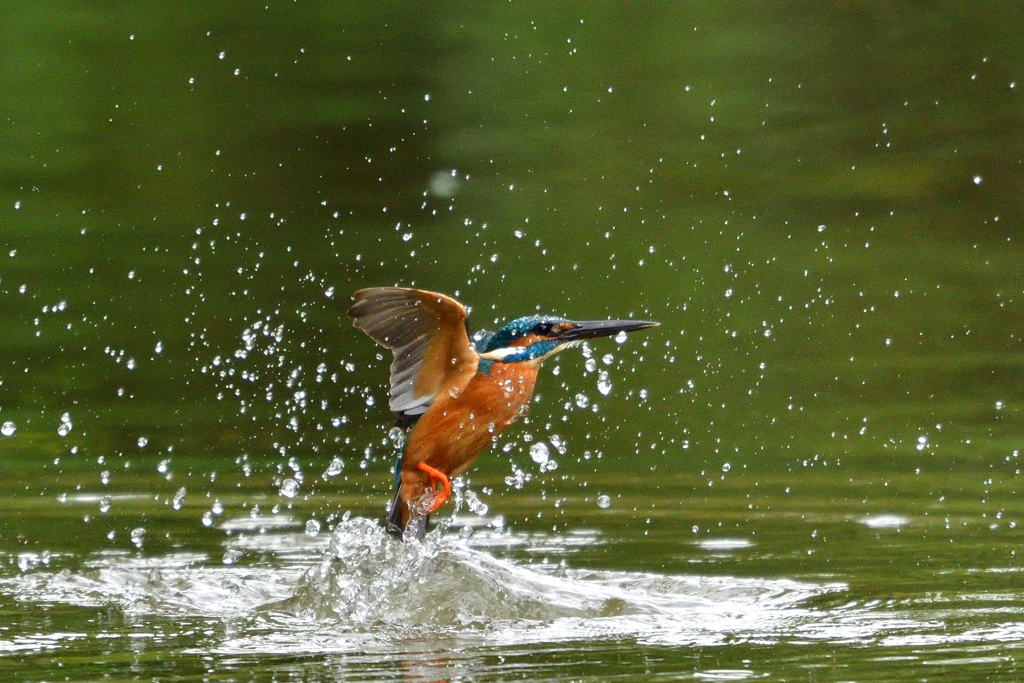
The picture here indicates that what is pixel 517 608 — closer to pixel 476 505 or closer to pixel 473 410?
pixel 473 410

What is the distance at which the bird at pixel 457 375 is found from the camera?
4.96 meters

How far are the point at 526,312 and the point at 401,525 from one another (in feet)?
12.1

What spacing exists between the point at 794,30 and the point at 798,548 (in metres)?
8.64

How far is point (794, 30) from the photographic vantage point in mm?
13547

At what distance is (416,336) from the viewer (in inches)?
196

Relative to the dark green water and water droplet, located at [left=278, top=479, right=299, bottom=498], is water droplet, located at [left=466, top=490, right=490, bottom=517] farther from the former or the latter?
water droplet, located at [left=278, top=479, right=299, bottom=498]

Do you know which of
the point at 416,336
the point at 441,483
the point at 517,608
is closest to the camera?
the point at 517,608

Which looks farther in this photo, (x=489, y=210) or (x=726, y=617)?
(x=489, y=210)

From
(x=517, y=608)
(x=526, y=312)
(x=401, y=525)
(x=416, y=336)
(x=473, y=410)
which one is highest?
(x=526, y=312)

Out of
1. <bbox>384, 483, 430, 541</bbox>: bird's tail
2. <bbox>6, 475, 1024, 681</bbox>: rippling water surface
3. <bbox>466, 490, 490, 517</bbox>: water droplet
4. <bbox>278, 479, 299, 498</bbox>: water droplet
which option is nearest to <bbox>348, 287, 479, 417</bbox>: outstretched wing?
<bbox>384, 483, 430, 541</bbox>: bird's tail

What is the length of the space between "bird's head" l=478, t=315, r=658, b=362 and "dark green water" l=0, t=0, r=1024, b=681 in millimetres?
643

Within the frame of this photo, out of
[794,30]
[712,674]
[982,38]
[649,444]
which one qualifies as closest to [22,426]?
[649,444]

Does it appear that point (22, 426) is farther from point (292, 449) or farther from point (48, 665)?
point (48, 665)

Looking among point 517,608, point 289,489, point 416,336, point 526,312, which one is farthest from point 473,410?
point 526,312
